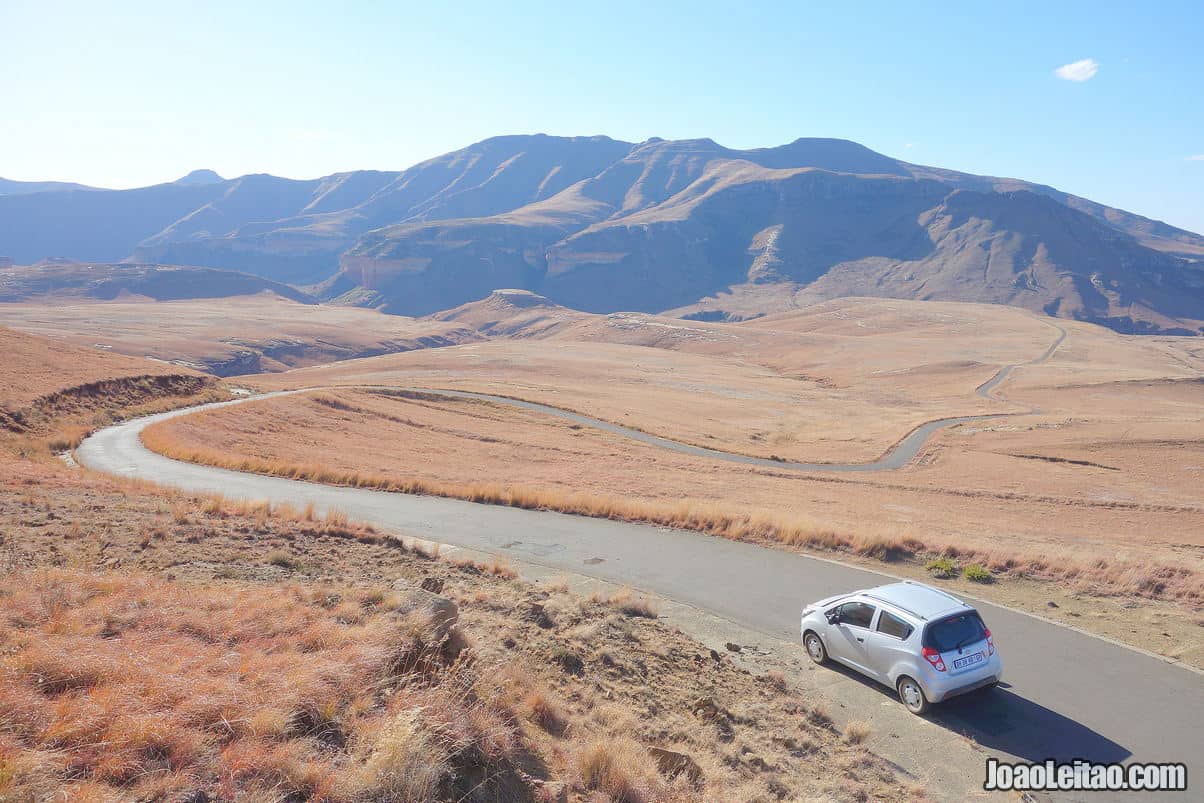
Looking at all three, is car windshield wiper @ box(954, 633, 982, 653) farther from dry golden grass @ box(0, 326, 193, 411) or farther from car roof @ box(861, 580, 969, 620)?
dry golden grass @ box(0, 326, 193, 411)

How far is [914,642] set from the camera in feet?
33.1

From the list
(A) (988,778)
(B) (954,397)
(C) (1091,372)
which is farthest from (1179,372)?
(A) (988,778)

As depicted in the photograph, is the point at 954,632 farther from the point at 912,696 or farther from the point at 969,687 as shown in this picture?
the point at 912,696

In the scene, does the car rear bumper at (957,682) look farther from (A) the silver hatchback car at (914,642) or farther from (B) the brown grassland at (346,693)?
(B) the brown grassland at (346,693)

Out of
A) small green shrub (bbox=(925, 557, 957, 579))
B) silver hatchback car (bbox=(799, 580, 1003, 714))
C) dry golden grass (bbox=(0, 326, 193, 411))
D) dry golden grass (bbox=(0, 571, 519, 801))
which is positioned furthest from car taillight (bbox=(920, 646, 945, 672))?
dry golden grass (bbox=(0, 326, 193, 411))

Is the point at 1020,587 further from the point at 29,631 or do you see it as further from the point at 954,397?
the point at 954,397

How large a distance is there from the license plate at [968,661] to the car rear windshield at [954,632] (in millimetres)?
179

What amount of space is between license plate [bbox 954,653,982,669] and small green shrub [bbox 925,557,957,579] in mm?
6838

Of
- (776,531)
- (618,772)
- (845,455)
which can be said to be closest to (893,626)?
(618,772)

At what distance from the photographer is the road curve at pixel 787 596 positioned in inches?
369

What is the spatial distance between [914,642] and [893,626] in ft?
1.62

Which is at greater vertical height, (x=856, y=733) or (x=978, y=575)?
(x=856, y=733)

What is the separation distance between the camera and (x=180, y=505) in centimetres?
1619

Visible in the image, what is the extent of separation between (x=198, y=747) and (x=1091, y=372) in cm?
11711
